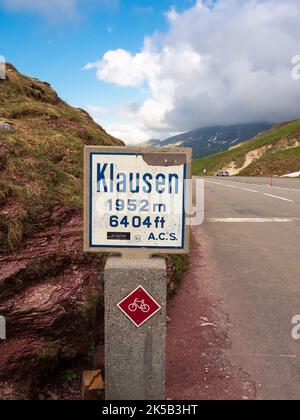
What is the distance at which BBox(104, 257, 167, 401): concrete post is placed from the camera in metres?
3.15

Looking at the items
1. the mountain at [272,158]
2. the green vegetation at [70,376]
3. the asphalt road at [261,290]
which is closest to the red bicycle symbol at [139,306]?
the green vegetation at [70,376]

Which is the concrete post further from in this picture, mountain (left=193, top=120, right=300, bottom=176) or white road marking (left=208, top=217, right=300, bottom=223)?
mountain (left=193, top=120, right=300, bottom=176)

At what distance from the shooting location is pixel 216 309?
222 inches

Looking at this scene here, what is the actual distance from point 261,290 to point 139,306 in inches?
143

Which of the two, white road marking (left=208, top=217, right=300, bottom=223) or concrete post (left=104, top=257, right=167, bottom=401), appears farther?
white road marking (left=208, top=217, right=300, bottom=223)

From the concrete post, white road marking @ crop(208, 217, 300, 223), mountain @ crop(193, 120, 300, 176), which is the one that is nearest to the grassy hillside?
the concrete post

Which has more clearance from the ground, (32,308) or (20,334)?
(32,308)

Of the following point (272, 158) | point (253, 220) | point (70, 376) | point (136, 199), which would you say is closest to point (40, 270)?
point (70, 376)

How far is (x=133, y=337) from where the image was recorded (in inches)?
127

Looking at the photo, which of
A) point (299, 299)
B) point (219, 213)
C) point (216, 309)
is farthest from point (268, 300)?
point (219, 213)

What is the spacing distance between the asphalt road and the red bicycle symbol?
159 cm

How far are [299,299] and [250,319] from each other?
110cm

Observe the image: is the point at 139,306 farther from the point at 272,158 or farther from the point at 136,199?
the point at 272,158
